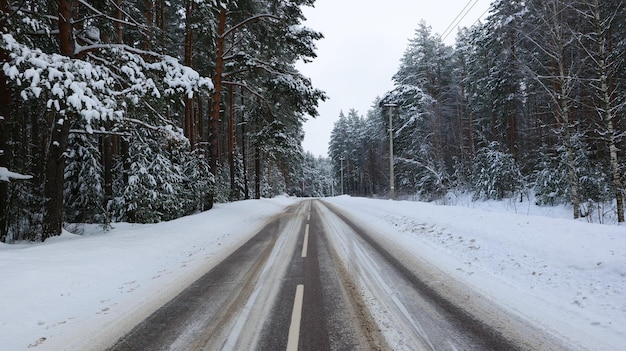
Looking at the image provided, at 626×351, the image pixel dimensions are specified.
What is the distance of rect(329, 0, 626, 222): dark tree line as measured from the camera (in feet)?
42.4

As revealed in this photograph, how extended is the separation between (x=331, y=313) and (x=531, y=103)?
1226 inches

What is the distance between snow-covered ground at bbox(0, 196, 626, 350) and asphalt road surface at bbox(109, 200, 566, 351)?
46 centimetres

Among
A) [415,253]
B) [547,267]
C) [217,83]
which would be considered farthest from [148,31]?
[547,267]

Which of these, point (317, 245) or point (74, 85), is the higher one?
point (74, 85)

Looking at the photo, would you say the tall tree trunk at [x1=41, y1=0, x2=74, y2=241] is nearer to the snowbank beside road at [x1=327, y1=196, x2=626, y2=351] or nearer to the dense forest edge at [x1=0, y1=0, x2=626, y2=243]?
the dense forest edge at [x1=0, y1=0, x2=626, y2=243]

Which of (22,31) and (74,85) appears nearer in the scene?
(74,85)

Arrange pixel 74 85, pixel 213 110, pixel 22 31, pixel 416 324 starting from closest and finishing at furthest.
Result: 1. pixel 416 324
2. pixel 74 85
3. pixel 22 31
4. pixel 213 110

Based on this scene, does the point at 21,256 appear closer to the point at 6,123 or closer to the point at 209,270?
the point at 209,270

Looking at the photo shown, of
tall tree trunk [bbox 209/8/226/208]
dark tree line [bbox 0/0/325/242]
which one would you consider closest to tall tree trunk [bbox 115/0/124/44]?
dark tree line [bbox 0/0/325/242]

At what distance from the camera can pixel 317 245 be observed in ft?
29.1

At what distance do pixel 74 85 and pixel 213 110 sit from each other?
32.5 ft

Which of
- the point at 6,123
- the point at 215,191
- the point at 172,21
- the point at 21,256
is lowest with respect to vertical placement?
the point at 21,256

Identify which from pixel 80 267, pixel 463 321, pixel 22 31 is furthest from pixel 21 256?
pixel 463 321

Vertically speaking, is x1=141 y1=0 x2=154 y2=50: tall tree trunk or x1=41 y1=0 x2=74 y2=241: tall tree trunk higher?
x1=141 y1=0 x2=154 y2=50: tall tree trunk
